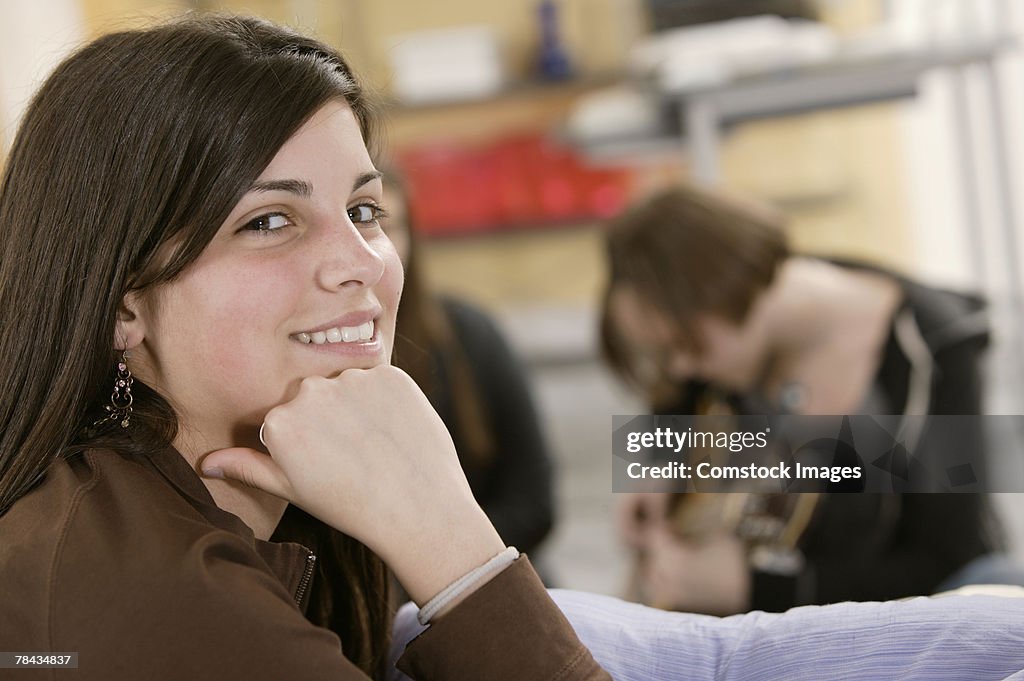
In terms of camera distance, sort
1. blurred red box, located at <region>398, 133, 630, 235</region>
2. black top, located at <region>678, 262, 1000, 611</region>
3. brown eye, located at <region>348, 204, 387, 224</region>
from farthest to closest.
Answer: blurred red box, located at <region>398, 133, 630, 235</region> < black top, located at <region>678, 262, 1000, 611</region> < brown eye, located at <region>348, 204, 387, 224</region>

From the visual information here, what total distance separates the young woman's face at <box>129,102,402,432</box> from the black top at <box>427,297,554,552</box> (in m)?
1.04

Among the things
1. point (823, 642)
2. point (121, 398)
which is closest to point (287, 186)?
point (121, 398)

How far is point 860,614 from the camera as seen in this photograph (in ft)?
2.69

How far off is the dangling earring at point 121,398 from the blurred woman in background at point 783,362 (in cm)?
93

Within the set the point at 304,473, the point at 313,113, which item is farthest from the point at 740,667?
the point at 313,113

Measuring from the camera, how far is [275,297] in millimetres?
814

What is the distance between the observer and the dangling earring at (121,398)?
0.83m

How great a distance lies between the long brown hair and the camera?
2.54 ft

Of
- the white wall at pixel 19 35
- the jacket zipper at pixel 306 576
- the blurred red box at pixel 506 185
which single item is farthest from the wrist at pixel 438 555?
the blurred red box at pixel 506 185

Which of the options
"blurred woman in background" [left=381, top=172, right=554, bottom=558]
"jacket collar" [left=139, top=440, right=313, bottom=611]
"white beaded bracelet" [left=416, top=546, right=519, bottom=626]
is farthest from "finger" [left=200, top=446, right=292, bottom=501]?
"blurred woman in background" [left=381, top=172, right=554, bottom=558]

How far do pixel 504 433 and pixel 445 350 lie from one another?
186 mm

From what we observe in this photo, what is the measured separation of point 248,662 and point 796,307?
1365 mm

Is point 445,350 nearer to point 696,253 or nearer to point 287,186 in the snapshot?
point 696,253

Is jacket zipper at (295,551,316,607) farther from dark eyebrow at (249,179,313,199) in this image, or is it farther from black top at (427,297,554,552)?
black top at (427,297,554,552)
